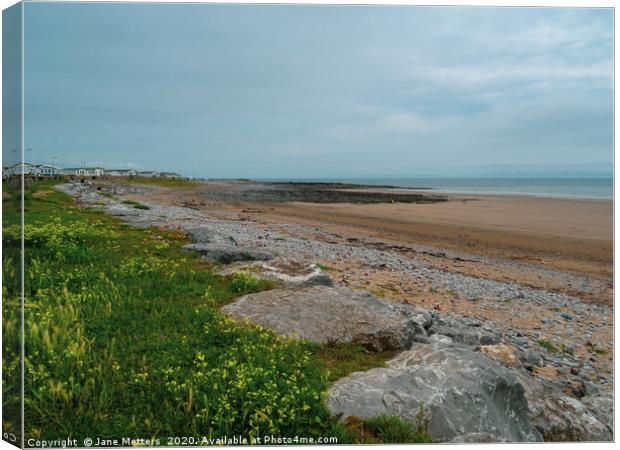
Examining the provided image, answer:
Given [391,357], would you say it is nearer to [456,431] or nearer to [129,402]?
[456,431]

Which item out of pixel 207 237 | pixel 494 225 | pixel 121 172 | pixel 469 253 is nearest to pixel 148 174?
pixel 121 172

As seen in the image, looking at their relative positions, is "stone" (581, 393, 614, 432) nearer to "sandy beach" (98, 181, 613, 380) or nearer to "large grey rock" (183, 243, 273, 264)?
"sandy beach" (98, 181, 613, 380)

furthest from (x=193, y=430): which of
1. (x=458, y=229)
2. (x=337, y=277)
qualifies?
(x=458, y=229)

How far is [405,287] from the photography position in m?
8.03

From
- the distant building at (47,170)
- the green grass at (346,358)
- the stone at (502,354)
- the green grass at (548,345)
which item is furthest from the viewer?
the green grass at (548,345)

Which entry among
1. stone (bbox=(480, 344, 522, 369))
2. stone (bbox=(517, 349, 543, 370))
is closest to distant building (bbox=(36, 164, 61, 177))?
stone (bbox=(480, 344, 522, 369))

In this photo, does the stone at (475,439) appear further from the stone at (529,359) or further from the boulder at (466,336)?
the stone at (529,359)

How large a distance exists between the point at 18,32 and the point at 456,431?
6.20m

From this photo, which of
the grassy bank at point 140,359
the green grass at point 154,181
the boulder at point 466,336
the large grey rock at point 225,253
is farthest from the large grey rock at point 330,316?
the green grass at point 154,181

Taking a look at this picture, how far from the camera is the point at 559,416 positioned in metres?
4.74

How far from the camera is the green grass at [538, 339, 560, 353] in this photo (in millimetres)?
6662

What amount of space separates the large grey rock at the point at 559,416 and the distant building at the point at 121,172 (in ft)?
19.7

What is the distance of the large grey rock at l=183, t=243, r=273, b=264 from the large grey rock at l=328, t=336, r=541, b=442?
164 inches

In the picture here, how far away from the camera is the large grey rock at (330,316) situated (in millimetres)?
5395
